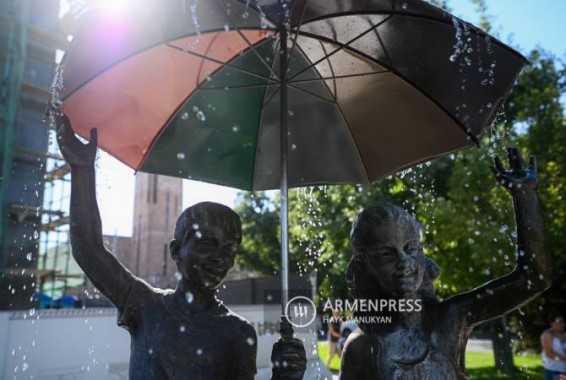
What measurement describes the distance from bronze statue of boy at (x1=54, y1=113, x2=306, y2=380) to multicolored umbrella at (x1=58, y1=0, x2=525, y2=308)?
0.78m

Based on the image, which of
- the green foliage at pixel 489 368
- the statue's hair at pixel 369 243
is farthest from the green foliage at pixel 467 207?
the statue's hair at pixel 369 243

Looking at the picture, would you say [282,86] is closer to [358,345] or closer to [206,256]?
[206,256]

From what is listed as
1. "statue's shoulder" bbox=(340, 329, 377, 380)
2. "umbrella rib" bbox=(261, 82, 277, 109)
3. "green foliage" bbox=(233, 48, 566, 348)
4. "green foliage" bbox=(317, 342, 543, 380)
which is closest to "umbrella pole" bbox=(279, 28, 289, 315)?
"umbrella rib" bbox=(261, 82, 277, 109)

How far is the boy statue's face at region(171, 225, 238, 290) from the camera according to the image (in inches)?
85.0

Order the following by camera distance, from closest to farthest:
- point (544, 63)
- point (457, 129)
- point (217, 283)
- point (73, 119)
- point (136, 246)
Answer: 1. point (217, 283)
2. point (73, 119)
3. point (457, 129)
4. point (544, 63)
5. point (136, 246)

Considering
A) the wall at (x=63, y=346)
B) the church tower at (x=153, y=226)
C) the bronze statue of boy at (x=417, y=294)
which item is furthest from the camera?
the church tower at (x=153, y=226)

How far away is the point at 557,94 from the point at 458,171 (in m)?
3.24

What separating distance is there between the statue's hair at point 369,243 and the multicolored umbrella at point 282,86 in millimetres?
792

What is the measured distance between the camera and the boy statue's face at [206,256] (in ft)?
7.08

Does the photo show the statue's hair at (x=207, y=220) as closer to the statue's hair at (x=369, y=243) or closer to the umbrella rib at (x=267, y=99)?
the statue's hair at (x=369, y=243)

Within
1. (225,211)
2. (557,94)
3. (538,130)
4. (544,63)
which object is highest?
(544,63)

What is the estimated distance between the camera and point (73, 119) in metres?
3.07

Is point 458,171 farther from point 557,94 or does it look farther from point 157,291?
point 157,291

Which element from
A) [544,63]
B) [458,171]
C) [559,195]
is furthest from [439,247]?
[544,63]
